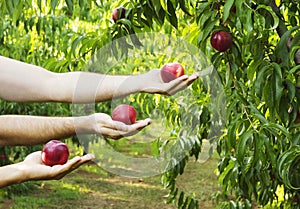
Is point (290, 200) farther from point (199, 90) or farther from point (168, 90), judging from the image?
point (168, 90)

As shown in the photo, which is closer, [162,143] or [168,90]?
[168,90]

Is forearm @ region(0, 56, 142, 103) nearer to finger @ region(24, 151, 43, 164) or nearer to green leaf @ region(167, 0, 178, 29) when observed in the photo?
finger @ region(24, 151, 43, 164)

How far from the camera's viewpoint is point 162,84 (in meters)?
1.38

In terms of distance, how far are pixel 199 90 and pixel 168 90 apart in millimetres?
1253

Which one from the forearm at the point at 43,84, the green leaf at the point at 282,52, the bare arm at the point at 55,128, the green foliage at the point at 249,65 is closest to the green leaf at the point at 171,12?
the green foliage at the point at 249,65

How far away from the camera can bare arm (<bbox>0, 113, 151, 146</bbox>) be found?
132cm

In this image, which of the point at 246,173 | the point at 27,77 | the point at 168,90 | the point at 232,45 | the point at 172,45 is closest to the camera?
the point at 168,90

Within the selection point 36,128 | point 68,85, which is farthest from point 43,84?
point 36,128

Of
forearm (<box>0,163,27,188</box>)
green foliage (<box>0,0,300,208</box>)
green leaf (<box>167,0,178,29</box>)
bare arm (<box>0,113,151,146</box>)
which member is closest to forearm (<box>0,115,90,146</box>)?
bare arm (<box>0,113,151,146</box>)

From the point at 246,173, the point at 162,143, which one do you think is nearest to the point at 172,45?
the point at 246,173

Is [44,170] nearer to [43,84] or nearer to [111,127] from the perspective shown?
[111,127]

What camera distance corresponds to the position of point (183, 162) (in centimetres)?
299

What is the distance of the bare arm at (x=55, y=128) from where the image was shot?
4.32 ft

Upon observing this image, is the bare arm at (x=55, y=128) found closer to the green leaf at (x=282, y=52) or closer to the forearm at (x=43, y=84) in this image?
the forearm at (x=43, y=84)
